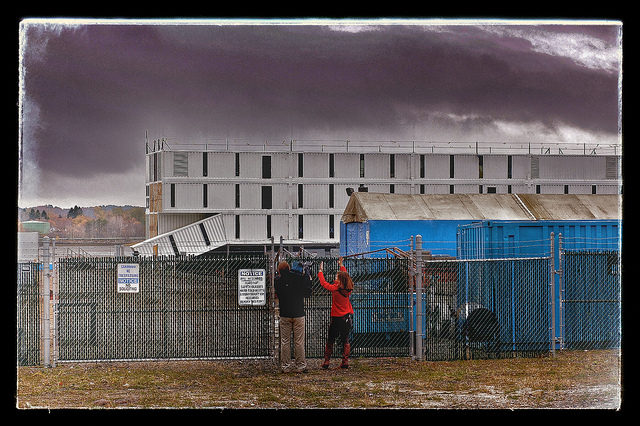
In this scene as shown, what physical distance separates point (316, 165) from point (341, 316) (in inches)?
1690

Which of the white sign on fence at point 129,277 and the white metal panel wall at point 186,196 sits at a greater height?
the white metal panel wall at point 186,196

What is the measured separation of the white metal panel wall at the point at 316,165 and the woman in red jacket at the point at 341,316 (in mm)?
42378

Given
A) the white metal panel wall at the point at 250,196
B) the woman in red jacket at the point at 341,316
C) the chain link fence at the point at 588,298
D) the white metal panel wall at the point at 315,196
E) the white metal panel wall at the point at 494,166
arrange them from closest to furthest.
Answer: the woman in red jacket at the point at 341,316 < the chain link fence at the point at 588,298 < the white metal panel wall at the point at 250,196 < the white metal panel wall at the point at 494,166 < the white metal panel wall at the point at 315,196

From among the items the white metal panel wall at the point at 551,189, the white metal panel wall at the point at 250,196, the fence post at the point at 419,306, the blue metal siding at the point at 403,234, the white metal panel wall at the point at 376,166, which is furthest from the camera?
the white metal panel wall at the point at 376,166

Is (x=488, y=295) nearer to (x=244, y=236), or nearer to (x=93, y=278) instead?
(x=93, y=278)

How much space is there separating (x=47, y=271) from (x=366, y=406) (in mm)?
6686

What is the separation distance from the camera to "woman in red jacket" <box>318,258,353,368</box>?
1486 centimetres

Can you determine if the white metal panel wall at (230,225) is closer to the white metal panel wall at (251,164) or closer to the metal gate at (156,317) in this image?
the white metal panel wall at (251,164)

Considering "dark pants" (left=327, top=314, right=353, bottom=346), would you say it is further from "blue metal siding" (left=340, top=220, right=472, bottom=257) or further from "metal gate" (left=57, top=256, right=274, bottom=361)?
"blue metal siding" (left=340, top=220, right=472, bottom=257)

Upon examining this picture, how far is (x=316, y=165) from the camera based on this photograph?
5766 cm

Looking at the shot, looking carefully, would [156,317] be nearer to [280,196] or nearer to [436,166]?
[280,196]

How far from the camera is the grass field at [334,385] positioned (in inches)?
502

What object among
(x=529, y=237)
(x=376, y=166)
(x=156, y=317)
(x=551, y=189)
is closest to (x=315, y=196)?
(x=376, y=166)

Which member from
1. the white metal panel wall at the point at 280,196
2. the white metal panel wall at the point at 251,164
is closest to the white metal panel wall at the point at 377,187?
the white metal panel wall at the point at 280,196
